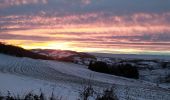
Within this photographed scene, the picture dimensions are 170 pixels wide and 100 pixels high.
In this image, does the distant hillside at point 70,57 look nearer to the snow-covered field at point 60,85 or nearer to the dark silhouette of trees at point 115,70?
the dark silhouette of trees at point 115,70

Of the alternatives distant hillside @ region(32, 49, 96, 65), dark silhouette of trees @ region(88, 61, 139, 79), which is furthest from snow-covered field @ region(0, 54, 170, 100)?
distant hillside @ region(32, 49, 96, 65)

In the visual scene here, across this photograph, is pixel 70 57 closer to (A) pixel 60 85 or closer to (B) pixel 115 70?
(B) pixel 115 70

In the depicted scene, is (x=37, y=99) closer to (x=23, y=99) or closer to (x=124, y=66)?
(x=23, y=99)

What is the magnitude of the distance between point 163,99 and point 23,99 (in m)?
11.5

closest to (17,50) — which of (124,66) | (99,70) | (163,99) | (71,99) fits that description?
(99,70)

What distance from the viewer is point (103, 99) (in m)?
12.4

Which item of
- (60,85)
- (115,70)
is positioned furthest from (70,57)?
(60,85)

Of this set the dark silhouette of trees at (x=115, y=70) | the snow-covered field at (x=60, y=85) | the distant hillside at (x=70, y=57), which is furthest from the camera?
the distant hillside at (x=70, y=57)

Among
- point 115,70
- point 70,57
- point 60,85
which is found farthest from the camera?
point 70,57

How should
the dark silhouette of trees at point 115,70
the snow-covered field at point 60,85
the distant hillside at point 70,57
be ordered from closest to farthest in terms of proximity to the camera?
the snow-covered field at point 60,85 → the dark silhouette of trees at point 115,70 → the distant hillside at point 70,57

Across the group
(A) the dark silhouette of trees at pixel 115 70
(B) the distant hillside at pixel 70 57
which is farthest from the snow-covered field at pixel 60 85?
(B) the distant hillside at pixel 70 57

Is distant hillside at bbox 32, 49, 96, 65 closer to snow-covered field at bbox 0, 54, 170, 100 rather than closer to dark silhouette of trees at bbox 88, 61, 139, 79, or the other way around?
dark silhouette of trees at bbox 88, 61, 139, 79

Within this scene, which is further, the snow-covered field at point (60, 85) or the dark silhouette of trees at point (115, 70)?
the dark silhouette of trees at point (115, 70)

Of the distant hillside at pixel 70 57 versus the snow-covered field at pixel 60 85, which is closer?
the snow-covered field at pixel 60 85
